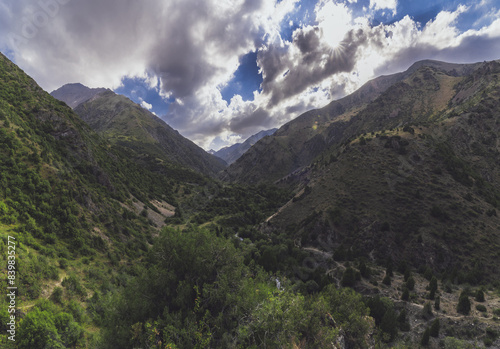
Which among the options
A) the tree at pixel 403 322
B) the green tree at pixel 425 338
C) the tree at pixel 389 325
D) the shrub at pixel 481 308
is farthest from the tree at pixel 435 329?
the shrub at pixel 481 308

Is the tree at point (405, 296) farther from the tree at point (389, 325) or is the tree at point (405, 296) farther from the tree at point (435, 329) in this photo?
the tree at point (389, 325)

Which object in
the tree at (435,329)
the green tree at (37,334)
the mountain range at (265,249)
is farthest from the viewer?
the tree at (435,329)

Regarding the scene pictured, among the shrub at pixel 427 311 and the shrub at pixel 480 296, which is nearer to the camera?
the shrub at pixel 427 311

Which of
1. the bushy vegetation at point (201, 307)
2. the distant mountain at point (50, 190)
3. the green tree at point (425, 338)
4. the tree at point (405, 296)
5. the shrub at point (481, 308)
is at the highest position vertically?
the distant mountain at point (50, 190)

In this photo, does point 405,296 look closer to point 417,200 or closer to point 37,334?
point 417,200

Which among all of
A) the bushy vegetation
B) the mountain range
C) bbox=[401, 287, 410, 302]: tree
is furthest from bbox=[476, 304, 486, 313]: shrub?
the bushy vegetation

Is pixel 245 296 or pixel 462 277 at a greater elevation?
pixel 245 296

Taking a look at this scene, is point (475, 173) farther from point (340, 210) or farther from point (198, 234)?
point (198, 234)

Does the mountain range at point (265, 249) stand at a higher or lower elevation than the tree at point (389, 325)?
higher

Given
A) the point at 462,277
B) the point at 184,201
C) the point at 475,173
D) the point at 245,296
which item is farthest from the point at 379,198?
the point at 184,201

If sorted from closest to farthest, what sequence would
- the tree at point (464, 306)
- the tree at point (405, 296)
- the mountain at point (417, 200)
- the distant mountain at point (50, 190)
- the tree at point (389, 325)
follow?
the distant mountain at point (50, 190) < the tree at point (389, 325) < the tree at point (464, 306) < the tree at point (405, 296) < the mountain at point (417, 200)

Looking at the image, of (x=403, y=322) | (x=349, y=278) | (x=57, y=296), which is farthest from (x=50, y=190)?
(x=403, y=322)

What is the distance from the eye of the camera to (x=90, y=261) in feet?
101

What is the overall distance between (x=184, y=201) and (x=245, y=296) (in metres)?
104
